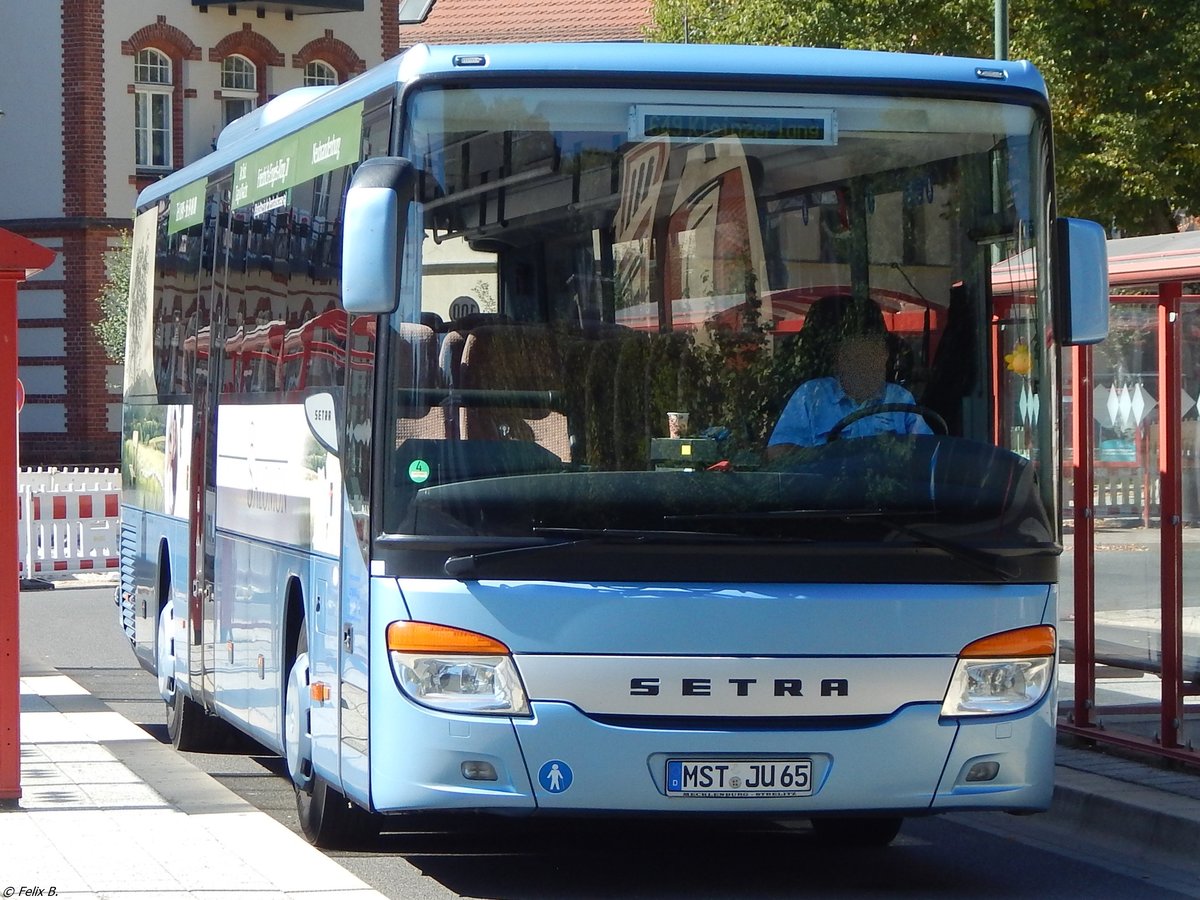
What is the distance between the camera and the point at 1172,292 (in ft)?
30.2

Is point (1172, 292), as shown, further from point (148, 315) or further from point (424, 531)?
point (148, 315)

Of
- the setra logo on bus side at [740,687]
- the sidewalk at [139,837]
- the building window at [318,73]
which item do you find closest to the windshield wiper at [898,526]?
the setra logo on bus side at [740,687]

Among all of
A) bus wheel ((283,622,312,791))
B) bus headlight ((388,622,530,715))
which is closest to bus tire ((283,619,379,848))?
bus wheel ((283,622,312,791))

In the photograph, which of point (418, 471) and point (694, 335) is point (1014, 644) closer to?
point (694, 335)

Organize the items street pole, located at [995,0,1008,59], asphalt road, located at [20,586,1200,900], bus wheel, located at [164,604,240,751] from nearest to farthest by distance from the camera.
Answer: asphalt road, located at [20,586,1200,900], bus wheel, located at [164,604,240,751], street pole, located at [995,0,1008,59]

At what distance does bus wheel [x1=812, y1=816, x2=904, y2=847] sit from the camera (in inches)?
322

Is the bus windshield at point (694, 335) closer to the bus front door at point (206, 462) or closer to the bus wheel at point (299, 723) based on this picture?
the bus wheel at point (299, 723)

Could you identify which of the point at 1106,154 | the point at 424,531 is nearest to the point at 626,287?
the point at 424,531

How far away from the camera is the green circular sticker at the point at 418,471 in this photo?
653 cm

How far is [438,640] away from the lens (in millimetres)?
6418

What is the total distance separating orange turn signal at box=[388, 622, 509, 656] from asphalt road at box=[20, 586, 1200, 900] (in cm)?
105

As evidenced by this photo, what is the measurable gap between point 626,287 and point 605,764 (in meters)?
1.55

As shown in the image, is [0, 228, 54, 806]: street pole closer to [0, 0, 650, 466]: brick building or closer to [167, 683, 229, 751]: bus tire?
[167, 683, 229, 751]: bus tire

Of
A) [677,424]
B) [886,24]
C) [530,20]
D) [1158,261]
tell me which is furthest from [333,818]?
[530,20]
